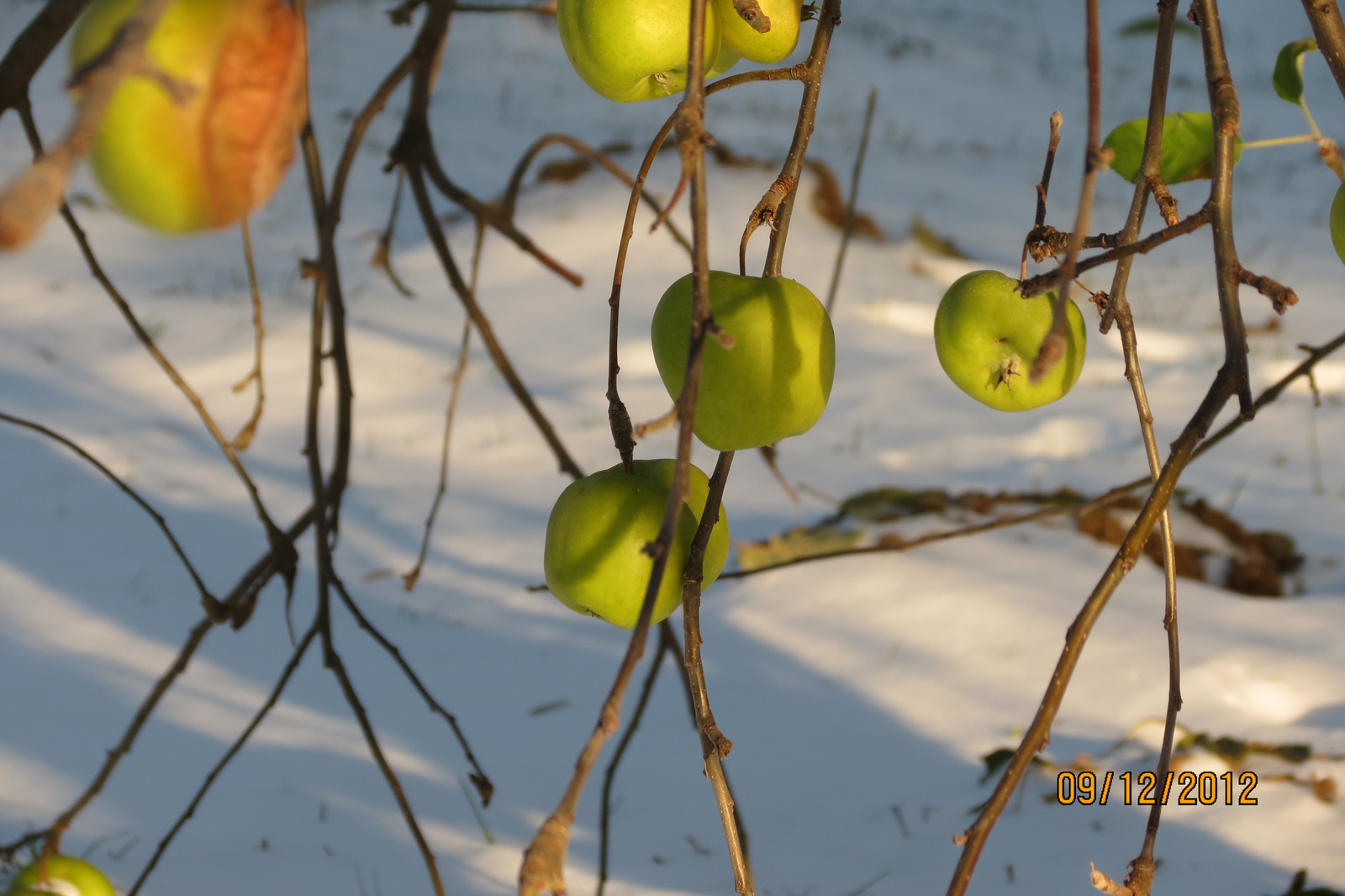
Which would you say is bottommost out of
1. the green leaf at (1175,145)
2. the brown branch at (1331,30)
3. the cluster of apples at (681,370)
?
the cluster of apples at (681,370)

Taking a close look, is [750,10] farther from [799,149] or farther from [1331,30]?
[1331,30]

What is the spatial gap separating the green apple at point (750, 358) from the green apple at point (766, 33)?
93 mm

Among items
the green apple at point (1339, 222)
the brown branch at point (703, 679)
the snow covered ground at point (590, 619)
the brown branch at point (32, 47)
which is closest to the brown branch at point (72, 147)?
the brown branch at point (32, 47)

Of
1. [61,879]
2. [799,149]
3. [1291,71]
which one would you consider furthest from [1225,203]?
[61,879]

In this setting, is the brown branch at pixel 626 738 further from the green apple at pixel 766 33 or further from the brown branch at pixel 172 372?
the green apple at pixel 766 33

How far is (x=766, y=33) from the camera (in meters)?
0.39

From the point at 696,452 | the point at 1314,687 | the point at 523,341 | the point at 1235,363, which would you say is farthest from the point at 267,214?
the point at 1235,363

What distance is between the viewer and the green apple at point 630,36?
398mm

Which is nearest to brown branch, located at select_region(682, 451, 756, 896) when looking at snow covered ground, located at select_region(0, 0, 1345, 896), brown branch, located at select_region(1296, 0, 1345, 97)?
brown branch, located at select_region(1296, 0, 1345, 97)

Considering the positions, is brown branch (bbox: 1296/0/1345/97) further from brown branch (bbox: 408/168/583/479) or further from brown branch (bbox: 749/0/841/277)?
brown branch (bbox: 408/168/583/479)

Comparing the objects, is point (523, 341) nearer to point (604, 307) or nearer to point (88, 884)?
point (604, 307)

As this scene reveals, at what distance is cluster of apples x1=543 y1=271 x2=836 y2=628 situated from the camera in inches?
14.5

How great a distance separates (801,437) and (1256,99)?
15.4 ft

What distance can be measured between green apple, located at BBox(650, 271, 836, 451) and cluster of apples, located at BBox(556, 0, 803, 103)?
88 mm
